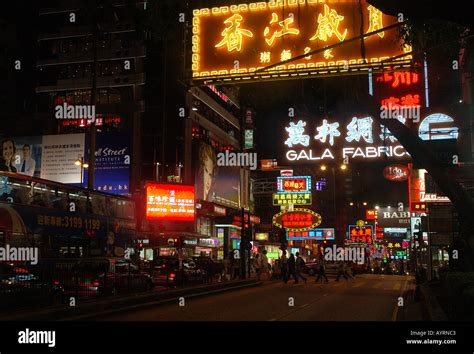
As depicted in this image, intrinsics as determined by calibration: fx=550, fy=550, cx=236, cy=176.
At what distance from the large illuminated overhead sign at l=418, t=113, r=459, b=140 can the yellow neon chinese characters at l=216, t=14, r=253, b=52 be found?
31.9ft

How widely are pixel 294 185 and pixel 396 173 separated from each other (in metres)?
10.9

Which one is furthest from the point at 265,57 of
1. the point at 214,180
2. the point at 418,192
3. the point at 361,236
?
the point at 361,236

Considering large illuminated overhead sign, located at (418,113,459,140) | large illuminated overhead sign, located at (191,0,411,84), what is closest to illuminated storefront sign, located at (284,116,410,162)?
large illuminated overhead sign, located at (418,113,459,140)

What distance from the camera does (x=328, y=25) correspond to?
12.0 m

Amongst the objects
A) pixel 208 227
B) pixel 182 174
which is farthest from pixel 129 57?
pixel 208 227

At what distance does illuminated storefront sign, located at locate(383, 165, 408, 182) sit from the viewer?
34.1m

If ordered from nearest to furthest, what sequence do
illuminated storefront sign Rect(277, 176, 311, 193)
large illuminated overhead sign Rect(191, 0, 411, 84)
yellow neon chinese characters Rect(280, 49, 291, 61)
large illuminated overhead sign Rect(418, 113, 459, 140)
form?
1. large illuminated overhead sign Rect(191, 0, 411, 84)
2. yellow neon chinese characters Rect(280, 49, 291, 61)
3. large illuminated overhead sign Rect(418, 113, 459, 140)
4. illuminated storefront sign Rect(277, 176, 311, 193)

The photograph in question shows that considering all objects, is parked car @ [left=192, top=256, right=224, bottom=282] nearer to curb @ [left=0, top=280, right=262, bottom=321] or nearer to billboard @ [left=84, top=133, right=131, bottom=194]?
curb @ [left=0, top=280, right=262, bottom=321]

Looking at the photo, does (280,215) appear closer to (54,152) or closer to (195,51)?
(54,152)

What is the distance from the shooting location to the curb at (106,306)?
12.8m

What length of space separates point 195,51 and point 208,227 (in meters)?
39.6

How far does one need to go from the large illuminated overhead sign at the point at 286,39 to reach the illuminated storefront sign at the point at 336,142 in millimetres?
8522

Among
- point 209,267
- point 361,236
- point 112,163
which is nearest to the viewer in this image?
point 209,267

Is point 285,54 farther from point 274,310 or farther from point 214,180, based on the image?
point 214,180
